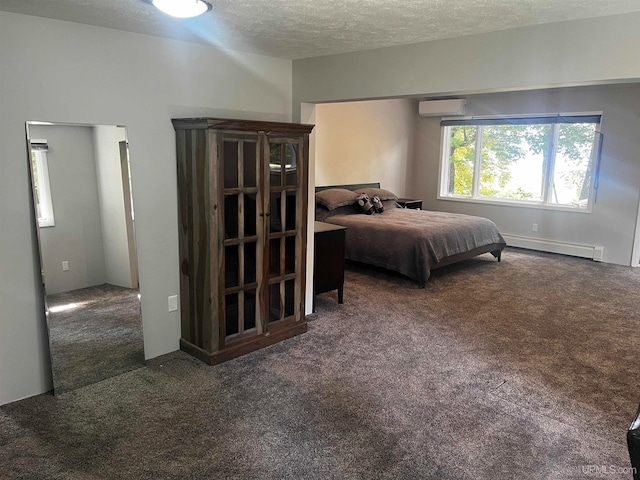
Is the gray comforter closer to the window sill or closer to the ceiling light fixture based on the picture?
the window sill

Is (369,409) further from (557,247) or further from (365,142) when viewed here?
(557,247)

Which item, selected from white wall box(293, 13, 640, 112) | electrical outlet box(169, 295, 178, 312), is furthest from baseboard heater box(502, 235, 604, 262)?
electrical outlet box(169, 295, 178, 312)

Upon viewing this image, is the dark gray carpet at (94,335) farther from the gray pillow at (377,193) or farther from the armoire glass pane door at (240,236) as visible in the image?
the gray pillow at (377,193)

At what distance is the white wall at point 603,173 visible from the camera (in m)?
5.89

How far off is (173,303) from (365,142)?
14.8 ft

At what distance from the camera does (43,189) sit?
8.59 feet

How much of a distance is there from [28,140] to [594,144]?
6.48 metres

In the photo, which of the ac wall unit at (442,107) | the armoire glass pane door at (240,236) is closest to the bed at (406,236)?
the ac wall unit at (442,107)

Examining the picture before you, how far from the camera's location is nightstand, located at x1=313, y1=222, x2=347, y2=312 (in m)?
4.14

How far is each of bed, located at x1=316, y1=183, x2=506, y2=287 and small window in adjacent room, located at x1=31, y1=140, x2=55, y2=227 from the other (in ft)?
11.1

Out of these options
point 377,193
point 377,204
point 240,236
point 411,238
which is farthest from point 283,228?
point 377,193

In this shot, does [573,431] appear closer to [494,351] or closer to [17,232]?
[494,351]

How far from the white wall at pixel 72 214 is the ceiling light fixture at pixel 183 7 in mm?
1007

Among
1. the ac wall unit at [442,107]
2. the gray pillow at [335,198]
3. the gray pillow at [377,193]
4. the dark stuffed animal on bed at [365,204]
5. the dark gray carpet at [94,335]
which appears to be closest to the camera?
the dark gray carpet at [94,335]
